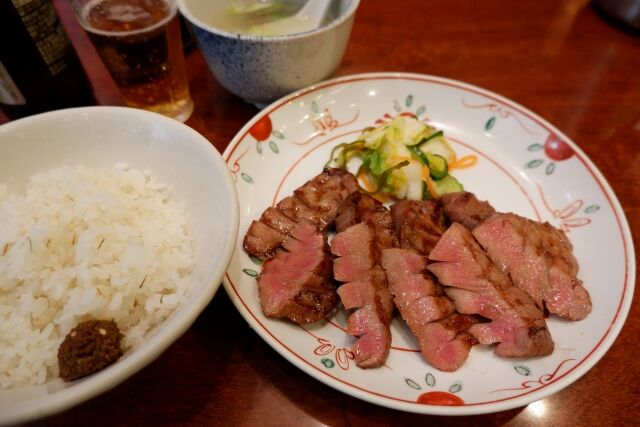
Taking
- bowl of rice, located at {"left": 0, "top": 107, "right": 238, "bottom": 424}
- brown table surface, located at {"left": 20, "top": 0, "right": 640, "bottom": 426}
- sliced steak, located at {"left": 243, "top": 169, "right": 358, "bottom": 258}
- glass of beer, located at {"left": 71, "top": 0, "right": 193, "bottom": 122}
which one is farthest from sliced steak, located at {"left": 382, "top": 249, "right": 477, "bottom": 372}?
glass of beer, located at {"left": 71, "top": 0, "right": 193, "bottom": 122}

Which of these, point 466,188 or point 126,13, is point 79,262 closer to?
point 126,13

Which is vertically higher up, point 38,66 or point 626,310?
point 38,66

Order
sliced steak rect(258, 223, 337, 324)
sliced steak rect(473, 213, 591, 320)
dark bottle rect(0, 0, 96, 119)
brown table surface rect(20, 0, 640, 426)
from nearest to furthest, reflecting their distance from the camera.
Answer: brown table surface rect(20, 0, 640, 426)
sliced steak rect(258, 223, 337, 324)
sliced steak rect(473, 213, 591, 320)
dark bottle rect(0, 0, 96, 119)

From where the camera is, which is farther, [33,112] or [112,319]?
[33,112]

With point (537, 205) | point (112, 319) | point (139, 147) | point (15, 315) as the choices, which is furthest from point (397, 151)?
point (15, 315)

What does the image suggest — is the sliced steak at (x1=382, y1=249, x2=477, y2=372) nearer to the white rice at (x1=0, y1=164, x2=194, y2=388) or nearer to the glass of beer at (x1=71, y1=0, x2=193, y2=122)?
the white rice at (x1=0, y1=164, x2=194, y2=388)

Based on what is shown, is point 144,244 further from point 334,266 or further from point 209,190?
point 334,266
